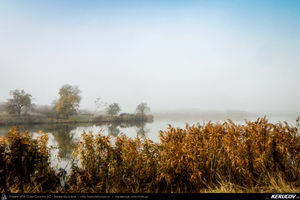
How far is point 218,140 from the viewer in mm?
3779

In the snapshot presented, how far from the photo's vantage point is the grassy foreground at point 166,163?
3396 mm

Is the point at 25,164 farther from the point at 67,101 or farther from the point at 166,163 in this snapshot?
the point at 67,101

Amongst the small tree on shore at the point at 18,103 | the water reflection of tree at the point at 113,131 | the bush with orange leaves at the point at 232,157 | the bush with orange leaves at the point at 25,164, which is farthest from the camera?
the small tree on shore at the point at 18,103

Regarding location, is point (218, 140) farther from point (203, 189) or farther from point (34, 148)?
point (34, 148)

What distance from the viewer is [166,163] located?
3455mm

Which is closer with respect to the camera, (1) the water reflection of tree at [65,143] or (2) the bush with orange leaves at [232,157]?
(2) the bush with orange leaves at [232,157]

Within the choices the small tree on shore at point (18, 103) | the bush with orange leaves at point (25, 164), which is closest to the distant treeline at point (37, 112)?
the small tree on shore at point (18, 103)

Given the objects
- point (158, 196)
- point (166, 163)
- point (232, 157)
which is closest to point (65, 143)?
Answer: point (166, 163)

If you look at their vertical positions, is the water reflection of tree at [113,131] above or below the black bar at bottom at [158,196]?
above

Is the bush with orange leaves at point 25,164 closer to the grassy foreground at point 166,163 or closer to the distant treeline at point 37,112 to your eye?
the grassy foreground at point 166,163

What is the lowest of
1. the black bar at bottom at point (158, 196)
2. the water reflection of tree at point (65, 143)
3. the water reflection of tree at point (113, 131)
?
the black bar at bottom at point (158, 196)

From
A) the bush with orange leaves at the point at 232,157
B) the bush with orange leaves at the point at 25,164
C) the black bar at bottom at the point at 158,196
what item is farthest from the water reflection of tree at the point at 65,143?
the bush with orange leaves at the point at 232,157

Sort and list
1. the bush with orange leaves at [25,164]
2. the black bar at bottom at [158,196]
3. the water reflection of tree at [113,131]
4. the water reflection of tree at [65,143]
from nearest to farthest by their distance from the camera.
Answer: the black bar at bottom at [158,196]
the bush with orange leaves at [25,164]
the water reflection of tree at [113,131]
the water reflection of tree at [65,143]

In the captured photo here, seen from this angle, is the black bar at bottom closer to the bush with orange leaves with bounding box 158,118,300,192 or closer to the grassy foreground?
the grassy foreground
